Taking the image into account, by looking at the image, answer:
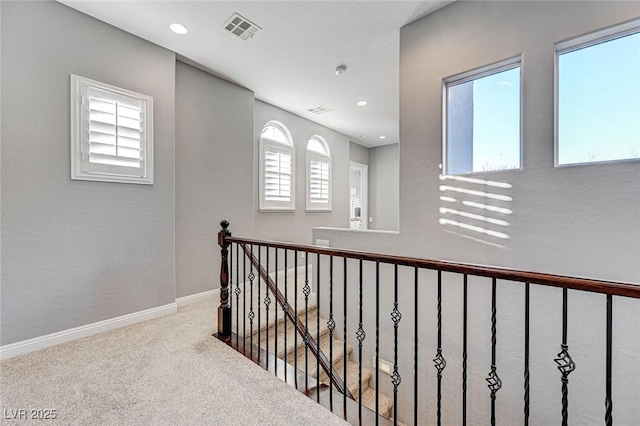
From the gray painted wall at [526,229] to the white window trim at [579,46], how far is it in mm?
34

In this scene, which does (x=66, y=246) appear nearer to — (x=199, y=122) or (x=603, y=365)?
(x=199, y=122)

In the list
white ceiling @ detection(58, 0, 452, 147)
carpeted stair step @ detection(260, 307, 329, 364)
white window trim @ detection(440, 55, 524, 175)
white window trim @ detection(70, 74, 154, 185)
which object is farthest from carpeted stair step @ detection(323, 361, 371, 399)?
white ceiling @ detection(58, 0, 452, 147)

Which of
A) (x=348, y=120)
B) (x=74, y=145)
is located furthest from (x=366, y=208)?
(x=74, y=145)

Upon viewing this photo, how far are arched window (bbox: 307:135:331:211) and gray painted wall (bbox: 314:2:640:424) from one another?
279 cm

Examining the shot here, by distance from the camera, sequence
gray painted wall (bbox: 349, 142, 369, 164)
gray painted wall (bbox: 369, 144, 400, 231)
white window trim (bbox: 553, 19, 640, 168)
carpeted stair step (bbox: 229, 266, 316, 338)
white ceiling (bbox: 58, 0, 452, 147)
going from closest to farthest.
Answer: white window trim (bbox: 553, 19, 640, 168), white ceiling (bbox: 58, 0, 452, 147), carpeted stair step (bbox: 229, 266, 316, 338), gray painted wall (bbox: 349, 142, 369, 164), gray painted wall (bbox: 369, 144, 400, 231)

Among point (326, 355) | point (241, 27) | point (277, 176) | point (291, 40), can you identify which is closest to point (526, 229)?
point (326, 355)

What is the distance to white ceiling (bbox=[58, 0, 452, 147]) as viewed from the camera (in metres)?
2.56

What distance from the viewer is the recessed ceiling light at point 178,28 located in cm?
279

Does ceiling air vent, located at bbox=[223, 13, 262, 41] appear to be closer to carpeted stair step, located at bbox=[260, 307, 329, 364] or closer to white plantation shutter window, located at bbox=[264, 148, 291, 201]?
white plantation shutter window, located at bbox=[264, 148, 291, 201]

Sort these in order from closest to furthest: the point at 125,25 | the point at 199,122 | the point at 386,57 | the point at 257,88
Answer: the point at 125,25 → the point at 386,57 → the point at 199,122 → the point at 257,88

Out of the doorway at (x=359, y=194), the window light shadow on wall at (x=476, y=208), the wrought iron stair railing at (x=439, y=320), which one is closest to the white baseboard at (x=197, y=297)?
the wrought iron stair railing at (x=439, y=320)

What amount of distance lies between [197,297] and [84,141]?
2.09m

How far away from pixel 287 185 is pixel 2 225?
347cm

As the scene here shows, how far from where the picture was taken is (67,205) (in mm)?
2549
